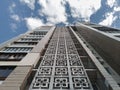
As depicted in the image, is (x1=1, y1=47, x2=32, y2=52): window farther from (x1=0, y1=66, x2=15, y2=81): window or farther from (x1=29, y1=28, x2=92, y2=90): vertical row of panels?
(x1=0, y1=66, x2=15, y2=81): window

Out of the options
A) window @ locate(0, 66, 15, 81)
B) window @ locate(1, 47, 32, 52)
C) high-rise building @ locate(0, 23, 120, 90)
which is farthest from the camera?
window @ locate(1, 47, 32, 52)

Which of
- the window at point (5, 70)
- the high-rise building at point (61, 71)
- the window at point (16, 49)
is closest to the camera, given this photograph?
the high-rise building at point (61, 71)

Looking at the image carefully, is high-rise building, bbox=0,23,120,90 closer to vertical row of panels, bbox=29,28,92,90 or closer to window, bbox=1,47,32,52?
vertical row of panels, bbox=29,28,92,90

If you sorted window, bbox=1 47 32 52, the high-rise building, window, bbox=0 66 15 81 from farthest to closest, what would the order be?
window, bbox=1 47 32 52 → window, bbox=0 66 15 81 → the high-rise building

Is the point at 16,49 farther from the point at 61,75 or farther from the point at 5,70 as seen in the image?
the point at 61,75

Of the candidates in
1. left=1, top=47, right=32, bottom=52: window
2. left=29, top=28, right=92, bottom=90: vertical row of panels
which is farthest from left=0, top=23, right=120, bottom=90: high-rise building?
left=1, top=47, right=32, bottom=52: window

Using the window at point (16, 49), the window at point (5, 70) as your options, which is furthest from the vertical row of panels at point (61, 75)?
the window at point (16, 49)

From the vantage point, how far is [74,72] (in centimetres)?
1097

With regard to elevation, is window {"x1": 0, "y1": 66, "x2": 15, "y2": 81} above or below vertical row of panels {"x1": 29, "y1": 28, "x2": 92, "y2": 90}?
below

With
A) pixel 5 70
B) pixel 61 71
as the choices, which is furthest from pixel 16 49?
pixel 61 71

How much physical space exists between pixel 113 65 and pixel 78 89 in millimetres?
4584

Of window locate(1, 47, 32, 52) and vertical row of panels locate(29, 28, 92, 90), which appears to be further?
window locate(1, 47, 32, 52)

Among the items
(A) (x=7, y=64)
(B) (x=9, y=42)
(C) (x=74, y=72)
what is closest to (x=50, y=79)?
(C) (x=74, y=72)

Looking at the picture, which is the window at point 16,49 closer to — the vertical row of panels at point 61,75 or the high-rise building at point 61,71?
the high-rise building at point 61,71
